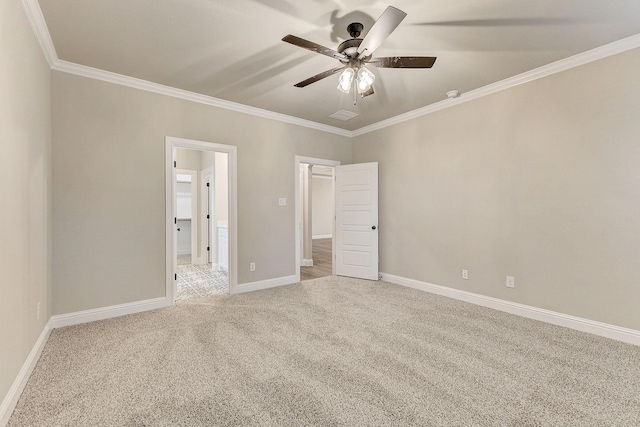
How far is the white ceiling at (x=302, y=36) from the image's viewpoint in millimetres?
2104

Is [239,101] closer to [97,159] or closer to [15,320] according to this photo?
[97,159]

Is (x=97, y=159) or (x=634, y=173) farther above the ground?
(x=97, y=159)

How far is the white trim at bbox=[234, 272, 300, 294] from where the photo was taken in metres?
4.09

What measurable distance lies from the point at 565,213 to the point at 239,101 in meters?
4.15

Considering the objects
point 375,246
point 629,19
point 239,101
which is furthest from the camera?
point 375,246

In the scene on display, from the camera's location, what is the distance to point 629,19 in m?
2.23

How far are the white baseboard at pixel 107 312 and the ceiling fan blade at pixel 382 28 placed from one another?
139 inches

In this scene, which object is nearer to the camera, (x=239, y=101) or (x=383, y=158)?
(x=239, y=101)

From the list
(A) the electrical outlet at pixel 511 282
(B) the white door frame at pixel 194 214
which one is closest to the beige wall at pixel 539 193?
(A) the electrical outlet at pixel 511 282

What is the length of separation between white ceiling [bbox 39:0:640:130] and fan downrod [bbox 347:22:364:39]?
0.14 ft

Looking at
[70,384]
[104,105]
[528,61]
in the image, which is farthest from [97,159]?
[528,61]

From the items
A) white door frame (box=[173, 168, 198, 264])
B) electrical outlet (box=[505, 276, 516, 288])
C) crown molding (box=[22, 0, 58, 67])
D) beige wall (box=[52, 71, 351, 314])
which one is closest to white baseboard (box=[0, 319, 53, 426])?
beige wall (box=[52, 71, 351, 314])

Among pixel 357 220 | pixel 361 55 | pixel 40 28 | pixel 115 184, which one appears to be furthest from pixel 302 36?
pixel 357 220

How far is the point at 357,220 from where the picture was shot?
16.2 ft
